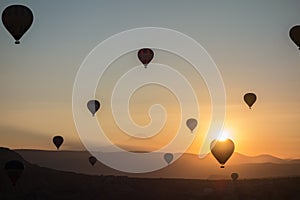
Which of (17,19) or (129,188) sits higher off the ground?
(129,188)

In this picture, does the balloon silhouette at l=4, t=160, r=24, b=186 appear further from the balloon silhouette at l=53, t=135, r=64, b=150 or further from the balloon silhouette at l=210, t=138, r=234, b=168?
the balloon silhouette at l=210, t=138, r=234, b=168

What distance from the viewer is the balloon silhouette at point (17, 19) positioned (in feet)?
149

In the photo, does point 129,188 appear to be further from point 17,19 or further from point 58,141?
point 17,19

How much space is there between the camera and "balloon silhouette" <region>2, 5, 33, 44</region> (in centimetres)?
4534

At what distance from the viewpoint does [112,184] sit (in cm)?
13575

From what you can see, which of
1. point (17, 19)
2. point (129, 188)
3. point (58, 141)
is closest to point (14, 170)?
point (58, 141)

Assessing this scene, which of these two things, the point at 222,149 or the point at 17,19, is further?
the point at 222,149

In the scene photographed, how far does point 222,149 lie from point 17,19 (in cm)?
3027

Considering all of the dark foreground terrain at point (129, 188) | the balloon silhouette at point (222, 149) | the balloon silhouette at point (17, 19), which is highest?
the dark foreground terrain at point (129, 188)

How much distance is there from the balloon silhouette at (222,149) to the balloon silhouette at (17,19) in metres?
26.5

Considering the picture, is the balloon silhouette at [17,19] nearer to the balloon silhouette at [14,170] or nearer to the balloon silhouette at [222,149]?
the balloon silhouette at [222,149]

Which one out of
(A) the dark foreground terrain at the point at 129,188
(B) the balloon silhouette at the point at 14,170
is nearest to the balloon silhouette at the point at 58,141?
(B) the balloon silhouette at the point at 14,170

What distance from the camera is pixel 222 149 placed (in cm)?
6625

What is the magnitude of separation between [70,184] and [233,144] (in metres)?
82.6
